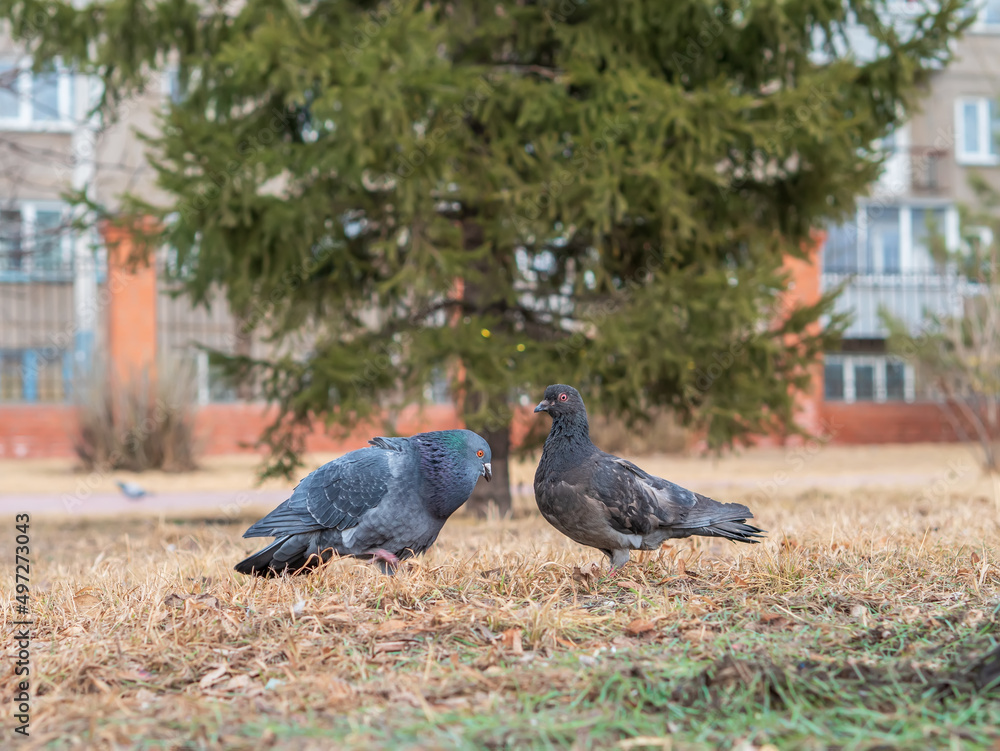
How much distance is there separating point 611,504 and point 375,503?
3.18 feet

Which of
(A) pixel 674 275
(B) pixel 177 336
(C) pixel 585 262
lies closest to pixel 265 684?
(A) pixel 674 275

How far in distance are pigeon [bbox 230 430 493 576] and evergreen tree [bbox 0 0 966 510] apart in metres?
2.66

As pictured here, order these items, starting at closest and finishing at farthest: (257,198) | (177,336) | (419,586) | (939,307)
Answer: (419,586)
(257,198)
(177,336)
(939,307)

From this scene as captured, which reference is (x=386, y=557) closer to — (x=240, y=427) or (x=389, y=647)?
(x=389, y=647)

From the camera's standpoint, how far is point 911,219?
23.1 metres

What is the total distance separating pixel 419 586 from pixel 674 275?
161 inches

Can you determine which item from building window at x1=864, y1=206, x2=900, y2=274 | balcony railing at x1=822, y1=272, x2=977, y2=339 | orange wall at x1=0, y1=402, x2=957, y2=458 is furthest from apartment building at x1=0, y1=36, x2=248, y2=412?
building window at x1=864, y1=206, x2=900, y2=274

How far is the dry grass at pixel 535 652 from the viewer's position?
7.69ft

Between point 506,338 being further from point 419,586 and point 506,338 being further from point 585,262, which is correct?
point 419,586

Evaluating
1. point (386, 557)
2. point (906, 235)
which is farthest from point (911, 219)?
point (386, 557)

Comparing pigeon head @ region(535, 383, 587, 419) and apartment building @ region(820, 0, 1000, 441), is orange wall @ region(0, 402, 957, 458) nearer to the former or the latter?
apartment building @ region(820, 0, 1000, 441)

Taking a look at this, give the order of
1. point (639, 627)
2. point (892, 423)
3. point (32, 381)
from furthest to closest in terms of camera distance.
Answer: point (892, 423), point (32, 381), point (639, 627)

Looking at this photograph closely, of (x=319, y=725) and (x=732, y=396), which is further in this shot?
(x=732, y=396)

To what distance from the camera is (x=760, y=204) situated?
813 centimetres
